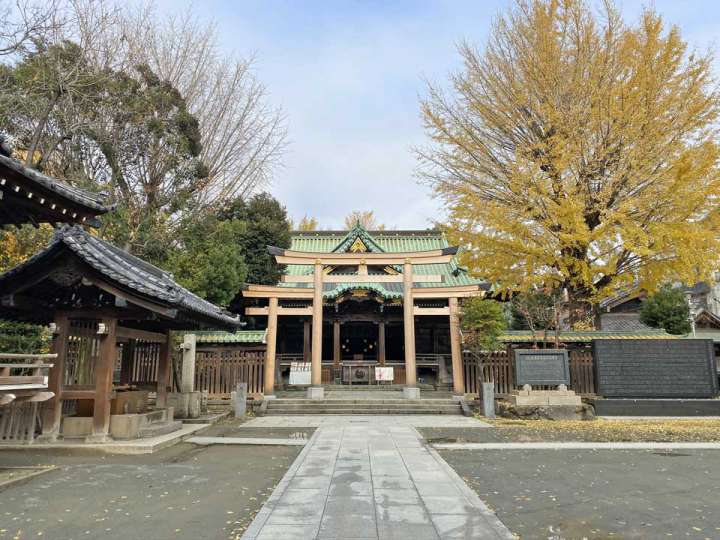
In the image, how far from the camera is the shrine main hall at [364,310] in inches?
681

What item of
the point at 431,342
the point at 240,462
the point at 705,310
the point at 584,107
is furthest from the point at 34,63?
the point at 705,310

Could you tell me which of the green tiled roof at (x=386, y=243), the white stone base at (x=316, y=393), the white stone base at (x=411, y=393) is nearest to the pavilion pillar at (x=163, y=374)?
the white stone base at (x=316, y=393)

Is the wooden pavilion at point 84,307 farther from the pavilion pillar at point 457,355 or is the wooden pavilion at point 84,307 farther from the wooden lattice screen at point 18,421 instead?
the pavilion pillar at point 457,355

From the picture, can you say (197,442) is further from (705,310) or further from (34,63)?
(705,310)

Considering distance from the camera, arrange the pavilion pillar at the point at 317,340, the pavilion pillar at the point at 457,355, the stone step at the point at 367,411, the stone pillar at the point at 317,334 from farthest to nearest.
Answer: the pavilion pillar at the point at 457,355 < the stone pillar at the point at 317,334 < the pavilion pillar at the point at 317,340 < the stone step at the point at 367,411

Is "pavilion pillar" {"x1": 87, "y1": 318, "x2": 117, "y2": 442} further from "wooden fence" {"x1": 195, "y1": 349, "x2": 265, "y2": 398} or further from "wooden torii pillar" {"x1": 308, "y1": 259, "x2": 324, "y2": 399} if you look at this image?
"wooden fence" {"x1": 195, "y1": 349, "x2": 265, "y2": 398}

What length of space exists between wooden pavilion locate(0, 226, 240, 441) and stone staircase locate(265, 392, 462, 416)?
7.38 metres

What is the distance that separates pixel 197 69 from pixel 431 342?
17.9 m

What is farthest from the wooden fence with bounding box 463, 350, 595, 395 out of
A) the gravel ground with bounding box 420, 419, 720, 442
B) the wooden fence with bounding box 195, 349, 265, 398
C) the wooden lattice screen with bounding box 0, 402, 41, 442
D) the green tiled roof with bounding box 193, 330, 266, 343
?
the wooden lattice screen with bounding box 0, 402, 41, 442

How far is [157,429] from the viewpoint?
9531 millimetres

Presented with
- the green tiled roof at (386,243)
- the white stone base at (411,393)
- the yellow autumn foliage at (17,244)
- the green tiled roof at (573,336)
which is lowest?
the white stone base at (411,393)

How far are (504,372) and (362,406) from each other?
555 cm

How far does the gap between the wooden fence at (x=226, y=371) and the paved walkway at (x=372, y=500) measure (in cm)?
977

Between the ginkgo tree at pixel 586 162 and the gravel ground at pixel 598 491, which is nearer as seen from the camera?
the gravel ground at pixel 598 491
